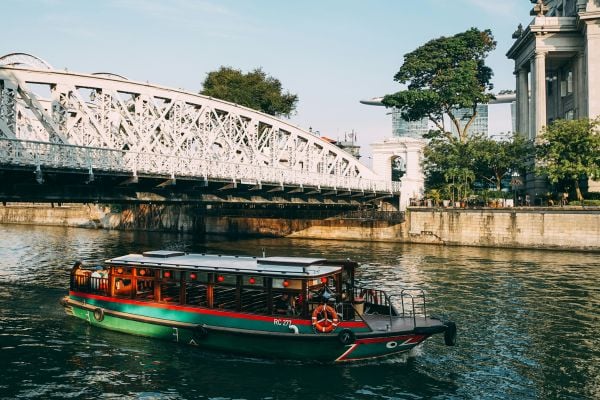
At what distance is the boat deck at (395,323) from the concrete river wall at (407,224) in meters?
38.3

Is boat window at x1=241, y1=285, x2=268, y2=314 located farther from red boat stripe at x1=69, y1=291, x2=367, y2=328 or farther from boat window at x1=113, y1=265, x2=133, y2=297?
boat window at x1=113, y1=265, x2=133, y2=297

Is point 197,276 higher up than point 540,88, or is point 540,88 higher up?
point 540,88

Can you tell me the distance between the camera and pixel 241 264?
21688 millimetres

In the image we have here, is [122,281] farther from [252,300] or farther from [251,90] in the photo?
[251,90]

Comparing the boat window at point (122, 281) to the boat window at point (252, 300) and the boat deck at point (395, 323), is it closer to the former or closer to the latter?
the boat window at point (252, 300)

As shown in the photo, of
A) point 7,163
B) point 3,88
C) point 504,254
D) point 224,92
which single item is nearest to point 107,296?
point 7,163

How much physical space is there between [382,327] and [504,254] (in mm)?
35196

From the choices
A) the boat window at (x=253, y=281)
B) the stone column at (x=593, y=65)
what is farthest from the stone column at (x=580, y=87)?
the boat window at (x=253, y=281)

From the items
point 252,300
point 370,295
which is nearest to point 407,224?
point 370,295

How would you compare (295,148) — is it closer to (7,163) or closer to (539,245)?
(539,245)

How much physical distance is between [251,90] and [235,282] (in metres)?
66.7

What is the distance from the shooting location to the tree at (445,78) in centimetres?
7475

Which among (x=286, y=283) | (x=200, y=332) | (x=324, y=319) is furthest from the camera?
(x=200, y=332)

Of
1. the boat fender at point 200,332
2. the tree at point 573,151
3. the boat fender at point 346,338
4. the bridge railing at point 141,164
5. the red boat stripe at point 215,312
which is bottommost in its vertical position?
the boat fender at point 200,332
